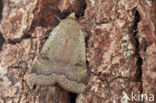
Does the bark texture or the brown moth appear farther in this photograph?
the brown moth

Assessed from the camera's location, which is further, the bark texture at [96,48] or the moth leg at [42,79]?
the moth leg at [42,79]

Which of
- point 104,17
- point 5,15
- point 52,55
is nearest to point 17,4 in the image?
point 5,15

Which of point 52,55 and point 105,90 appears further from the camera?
point 52,55

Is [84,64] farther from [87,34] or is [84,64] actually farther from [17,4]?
[17,4]

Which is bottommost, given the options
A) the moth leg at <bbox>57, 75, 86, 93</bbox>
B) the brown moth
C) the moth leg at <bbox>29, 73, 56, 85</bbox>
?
the moth leg at <bbox>57, 75, 86, 93</bbox>

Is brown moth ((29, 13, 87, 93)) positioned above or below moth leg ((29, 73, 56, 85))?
above

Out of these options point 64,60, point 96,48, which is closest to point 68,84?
point 64,60
